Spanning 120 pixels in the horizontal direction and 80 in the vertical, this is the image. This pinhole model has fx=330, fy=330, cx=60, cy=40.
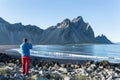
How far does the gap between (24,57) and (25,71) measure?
0.74 meters

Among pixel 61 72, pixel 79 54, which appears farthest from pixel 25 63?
pixel 79 54

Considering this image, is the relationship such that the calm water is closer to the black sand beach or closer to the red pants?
the black sand beach

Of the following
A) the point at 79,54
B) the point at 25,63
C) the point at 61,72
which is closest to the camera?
the point at 25,63

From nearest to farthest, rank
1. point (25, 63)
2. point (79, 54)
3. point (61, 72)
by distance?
point (25, 63) < point (61, 72) < point (79, 54)

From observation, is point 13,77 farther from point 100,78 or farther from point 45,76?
point 100,78

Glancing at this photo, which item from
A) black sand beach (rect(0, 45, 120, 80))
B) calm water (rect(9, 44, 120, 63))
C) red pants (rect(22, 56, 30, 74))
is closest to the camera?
black sand beach (rect(0, 45, 120, 80))

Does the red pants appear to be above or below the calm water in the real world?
above

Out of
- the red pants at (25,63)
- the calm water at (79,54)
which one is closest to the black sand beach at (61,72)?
the red pants at (25,63)

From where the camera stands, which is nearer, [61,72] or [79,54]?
[61,72]

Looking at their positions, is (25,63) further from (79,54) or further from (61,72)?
(79,54)

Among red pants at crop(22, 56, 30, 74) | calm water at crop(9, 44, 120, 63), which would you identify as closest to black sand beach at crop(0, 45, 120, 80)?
red pants at crop(22, 56, 30, 74)

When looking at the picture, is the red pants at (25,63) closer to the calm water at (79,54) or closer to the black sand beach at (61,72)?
the black sand beach at (61,72)

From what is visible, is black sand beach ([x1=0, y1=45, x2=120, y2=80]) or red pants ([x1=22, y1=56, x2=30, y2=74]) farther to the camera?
red pants ([x1=22, y1=56, x2=30, y2=74])

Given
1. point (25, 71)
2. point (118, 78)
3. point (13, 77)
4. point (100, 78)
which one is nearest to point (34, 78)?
point (13, 77)
